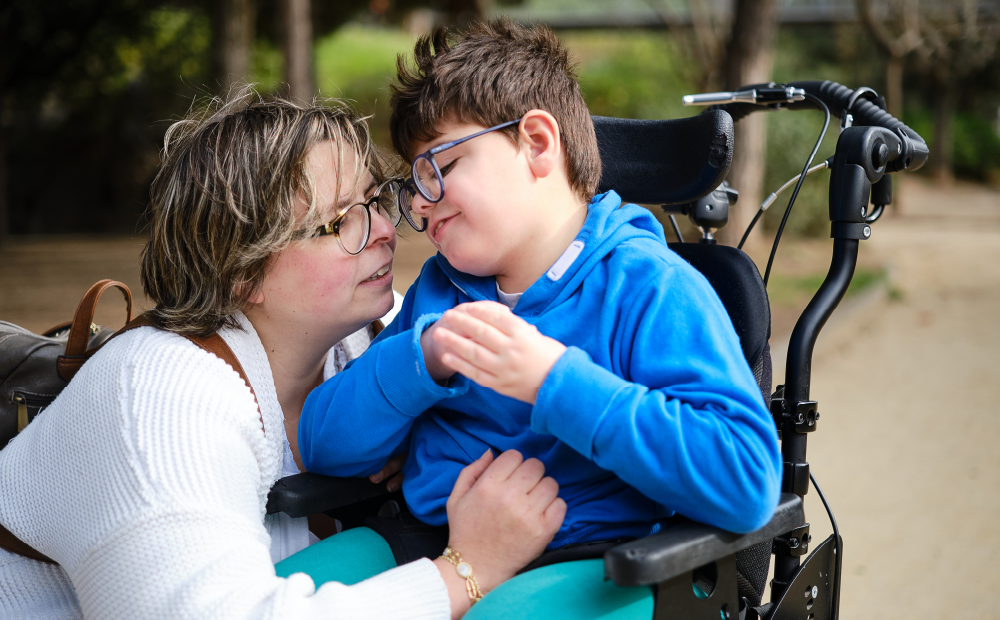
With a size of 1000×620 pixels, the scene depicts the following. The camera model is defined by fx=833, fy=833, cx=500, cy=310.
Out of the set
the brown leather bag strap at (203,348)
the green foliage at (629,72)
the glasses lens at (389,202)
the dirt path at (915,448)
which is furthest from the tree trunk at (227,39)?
the brown leather bag strap at (203,348)

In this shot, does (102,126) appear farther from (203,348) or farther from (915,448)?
(203,348)

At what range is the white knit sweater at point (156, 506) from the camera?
1.29m

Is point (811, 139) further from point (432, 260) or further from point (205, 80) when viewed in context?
point (432, 260)

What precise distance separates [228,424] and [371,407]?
0.27 meters

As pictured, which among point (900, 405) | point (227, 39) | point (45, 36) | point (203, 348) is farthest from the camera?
point (45, 36)

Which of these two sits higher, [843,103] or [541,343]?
[843,103]

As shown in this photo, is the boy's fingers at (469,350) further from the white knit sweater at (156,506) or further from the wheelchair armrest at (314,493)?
the wheelchair armrest at (314,493)

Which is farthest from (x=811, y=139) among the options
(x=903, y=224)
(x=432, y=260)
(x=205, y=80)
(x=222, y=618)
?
(x=222, y=618)

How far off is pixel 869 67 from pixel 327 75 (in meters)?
16.2

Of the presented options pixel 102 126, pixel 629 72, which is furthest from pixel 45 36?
pixel 629 72

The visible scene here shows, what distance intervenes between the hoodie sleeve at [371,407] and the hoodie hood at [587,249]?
195mm

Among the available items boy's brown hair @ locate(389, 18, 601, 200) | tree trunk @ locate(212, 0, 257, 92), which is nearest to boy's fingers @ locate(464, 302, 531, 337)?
boy's brown hair @ locate(389, 18, 601, 200)

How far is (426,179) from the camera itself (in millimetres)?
1587

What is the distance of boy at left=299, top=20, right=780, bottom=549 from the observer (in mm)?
1297
